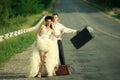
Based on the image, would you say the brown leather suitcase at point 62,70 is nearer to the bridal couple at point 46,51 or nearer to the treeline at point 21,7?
the bridal couple at point 46,51

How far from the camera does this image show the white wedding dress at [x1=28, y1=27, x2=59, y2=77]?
14584 mm

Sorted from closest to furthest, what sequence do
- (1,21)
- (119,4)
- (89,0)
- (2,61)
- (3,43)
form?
(2,61)
(3,43)
(1,21)
(119,4)
(89,0)

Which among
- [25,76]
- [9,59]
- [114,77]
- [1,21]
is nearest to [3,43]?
[9,59]

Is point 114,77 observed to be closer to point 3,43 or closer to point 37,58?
point 37,58

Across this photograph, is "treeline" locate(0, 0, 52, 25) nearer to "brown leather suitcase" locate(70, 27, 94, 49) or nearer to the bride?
"brown leather suitcase" locate(70, 27, 94, 49)

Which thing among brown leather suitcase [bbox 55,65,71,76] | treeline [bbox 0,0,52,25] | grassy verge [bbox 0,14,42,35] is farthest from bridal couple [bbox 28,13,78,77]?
treeline [bbox 0,0,52,25]

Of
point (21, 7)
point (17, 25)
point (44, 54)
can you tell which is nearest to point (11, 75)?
Result: point (44, 54)

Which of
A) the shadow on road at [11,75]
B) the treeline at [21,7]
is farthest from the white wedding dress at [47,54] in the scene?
the treeline at [21,7]

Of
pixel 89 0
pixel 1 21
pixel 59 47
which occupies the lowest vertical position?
pixel 59 47

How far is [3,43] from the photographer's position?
25734 millimetres

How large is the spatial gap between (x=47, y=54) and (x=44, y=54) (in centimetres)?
10

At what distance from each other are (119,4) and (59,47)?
67.5m

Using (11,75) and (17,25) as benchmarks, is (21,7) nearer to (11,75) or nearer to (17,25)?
(17,25)

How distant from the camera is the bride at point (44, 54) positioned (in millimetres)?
14602
